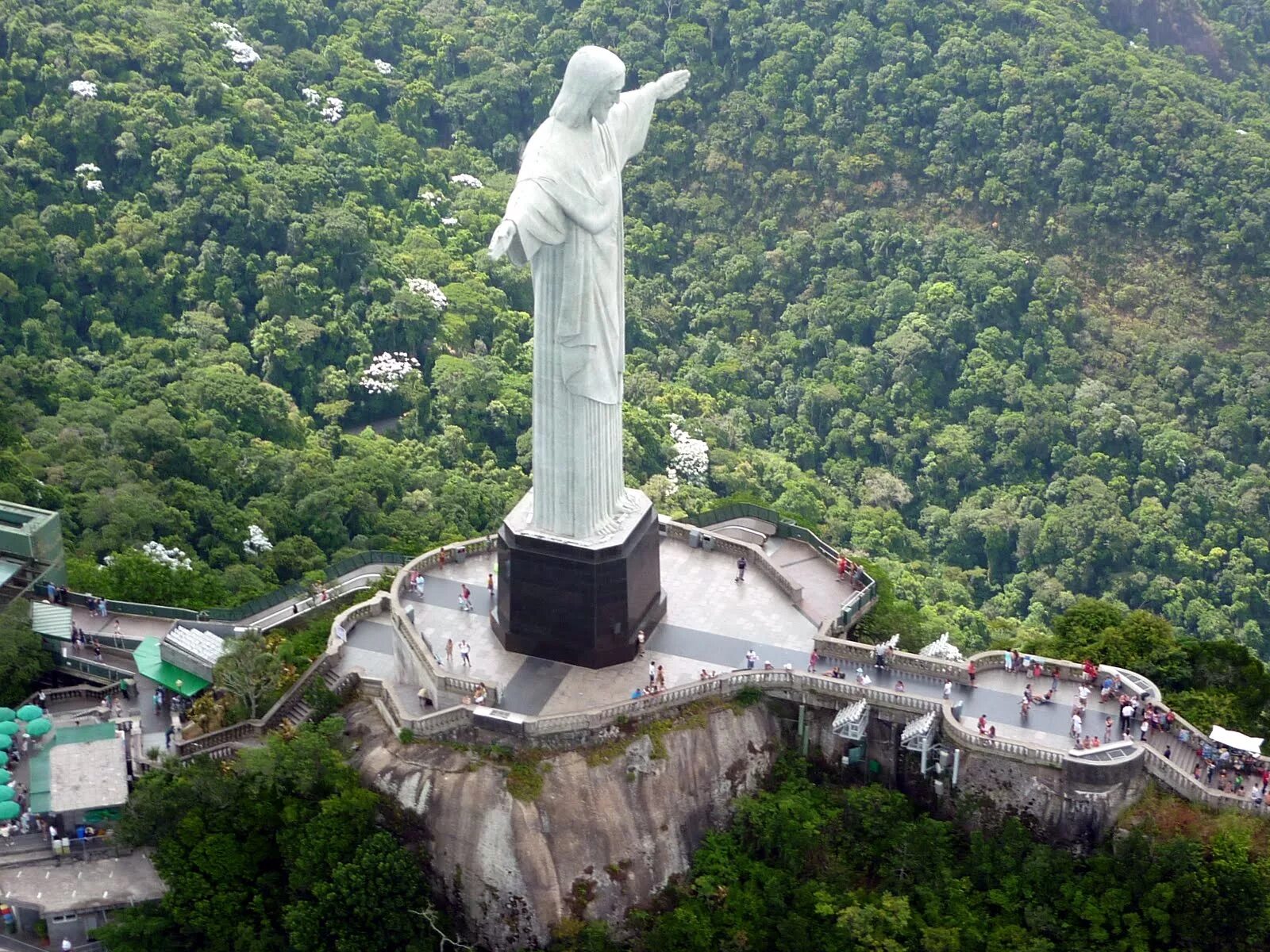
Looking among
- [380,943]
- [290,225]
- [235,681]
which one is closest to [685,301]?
[290,225]

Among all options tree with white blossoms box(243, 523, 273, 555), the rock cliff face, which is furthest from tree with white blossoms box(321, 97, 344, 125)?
the rock cliff face

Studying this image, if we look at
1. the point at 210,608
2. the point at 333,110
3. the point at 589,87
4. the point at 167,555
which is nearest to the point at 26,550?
the point at 210,608

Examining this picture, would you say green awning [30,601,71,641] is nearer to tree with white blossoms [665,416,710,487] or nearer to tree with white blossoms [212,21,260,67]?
tree with white blossoms [665,416,710,487]

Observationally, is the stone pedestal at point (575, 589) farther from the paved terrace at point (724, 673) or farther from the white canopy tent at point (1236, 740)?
the white canopy tent at point (1236, 740)

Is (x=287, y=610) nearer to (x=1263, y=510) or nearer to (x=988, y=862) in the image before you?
(x=988, y=862)

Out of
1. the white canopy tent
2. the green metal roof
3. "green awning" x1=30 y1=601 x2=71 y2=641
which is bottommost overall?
the green metal roof

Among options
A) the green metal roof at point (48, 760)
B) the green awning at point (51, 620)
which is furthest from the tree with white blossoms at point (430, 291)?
the green metal roof at point (48, 760)
